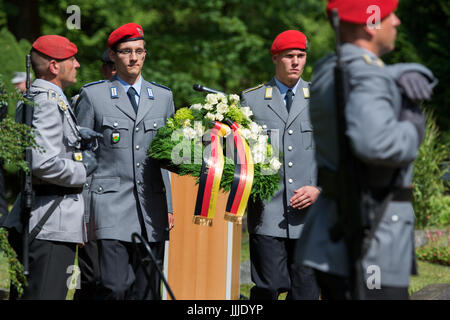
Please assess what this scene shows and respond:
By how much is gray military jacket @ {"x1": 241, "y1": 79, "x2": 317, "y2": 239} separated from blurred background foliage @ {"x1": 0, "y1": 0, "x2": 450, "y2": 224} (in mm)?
10794

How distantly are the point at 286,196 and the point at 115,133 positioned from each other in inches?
54.9

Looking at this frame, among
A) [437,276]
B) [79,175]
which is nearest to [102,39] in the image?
[437,276]

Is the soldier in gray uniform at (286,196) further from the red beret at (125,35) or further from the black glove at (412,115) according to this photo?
the black glove at (412,115)

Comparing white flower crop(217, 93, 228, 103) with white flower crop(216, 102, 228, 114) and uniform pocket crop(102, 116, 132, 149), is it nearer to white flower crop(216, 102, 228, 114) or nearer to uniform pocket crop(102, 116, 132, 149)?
white flower crop(216, 102, 228, 114)

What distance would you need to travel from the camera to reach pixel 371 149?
3146mm

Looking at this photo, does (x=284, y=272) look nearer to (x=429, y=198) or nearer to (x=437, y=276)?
(x=437, y=276)

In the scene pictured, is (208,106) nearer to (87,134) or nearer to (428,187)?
(87,134)

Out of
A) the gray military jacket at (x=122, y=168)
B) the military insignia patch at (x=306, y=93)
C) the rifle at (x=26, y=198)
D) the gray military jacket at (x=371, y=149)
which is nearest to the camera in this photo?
the gray military jacket at (x=371, y=149)

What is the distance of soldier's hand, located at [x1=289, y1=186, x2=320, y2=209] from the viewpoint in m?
5.73

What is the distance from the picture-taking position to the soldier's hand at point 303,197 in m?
5.73

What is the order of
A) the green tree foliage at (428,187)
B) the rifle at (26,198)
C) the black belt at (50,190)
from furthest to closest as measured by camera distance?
1. the green tree foliage at (428,187)
2. the black belt at (50,190)
3. the rifle at (26,198)

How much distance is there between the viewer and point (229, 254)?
6.52m

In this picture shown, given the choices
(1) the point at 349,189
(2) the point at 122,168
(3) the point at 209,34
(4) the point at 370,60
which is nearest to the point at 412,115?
(4) the point at 370,60

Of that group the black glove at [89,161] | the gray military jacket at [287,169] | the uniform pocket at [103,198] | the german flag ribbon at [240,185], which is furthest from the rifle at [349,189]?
the uniform pocket at [103,198]
